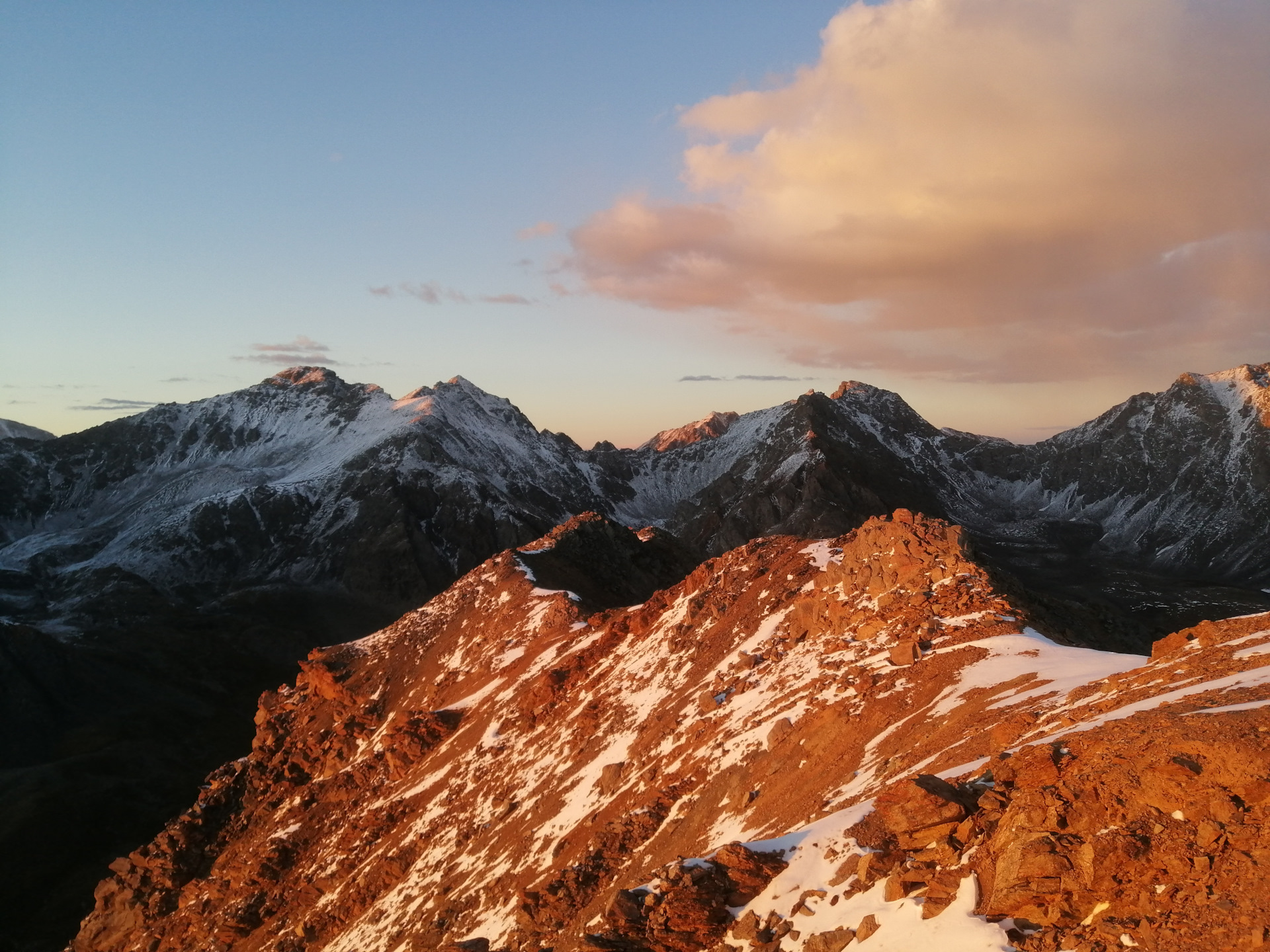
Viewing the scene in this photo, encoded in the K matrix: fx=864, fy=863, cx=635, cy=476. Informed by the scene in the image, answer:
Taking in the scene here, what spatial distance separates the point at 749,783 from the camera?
22875 millimetres

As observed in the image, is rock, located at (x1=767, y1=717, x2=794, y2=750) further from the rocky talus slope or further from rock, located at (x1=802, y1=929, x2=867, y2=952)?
rock, located at (x1=802, y1=929, x2=867, y2=952)

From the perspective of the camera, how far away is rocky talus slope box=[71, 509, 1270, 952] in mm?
11750

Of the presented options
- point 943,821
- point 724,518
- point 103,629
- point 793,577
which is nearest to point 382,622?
point 103,629

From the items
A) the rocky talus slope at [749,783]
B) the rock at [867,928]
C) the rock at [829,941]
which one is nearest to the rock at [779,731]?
the rocky talus slope at [749,783]

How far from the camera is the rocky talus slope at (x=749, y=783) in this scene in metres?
11.8

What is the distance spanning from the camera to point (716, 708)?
95.2 ft

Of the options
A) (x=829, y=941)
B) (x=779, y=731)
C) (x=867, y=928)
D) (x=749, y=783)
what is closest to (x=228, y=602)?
(x=779, y=731)

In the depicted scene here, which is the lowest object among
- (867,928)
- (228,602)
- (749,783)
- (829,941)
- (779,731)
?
(228,602)

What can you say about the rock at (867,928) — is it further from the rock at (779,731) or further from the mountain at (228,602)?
the mountain at (228,602)

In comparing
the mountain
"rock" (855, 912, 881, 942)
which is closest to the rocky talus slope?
"rock" (855, 912, 881, 942)

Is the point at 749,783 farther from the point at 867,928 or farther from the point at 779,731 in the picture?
the point at 867,928

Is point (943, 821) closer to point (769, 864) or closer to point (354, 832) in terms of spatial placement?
point (769, 864)

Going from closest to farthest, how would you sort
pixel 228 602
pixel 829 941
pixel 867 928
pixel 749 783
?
pixel 867 928, pixel 829 941, pixel 749 783, pixel 228 602

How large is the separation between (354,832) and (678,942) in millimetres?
28434
